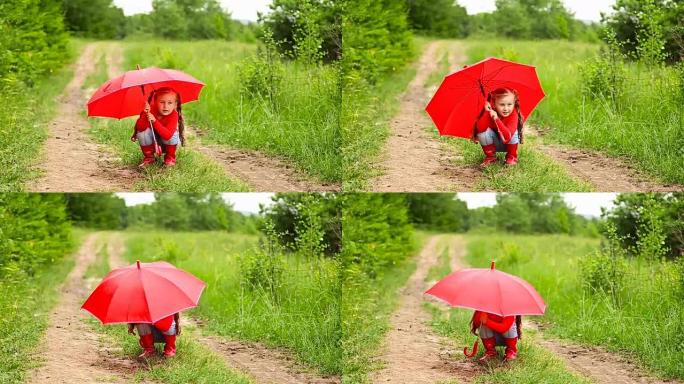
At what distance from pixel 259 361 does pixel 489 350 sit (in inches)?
103

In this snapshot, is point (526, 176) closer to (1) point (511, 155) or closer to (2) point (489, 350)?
(1) point (511, 155)

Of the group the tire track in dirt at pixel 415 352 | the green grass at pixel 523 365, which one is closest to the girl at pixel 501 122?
the green grass at pixel 523 365

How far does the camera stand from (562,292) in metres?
10.5

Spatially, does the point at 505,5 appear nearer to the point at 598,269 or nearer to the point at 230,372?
the point at 598,269

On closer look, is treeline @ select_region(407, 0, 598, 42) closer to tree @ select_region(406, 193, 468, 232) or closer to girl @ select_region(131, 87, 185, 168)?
tree @ select_region(406, 193, 468, 232)

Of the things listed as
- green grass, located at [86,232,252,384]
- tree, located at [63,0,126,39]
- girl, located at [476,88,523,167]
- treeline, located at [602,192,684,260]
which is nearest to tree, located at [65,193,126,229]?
tree, located at [63,0,126,39]

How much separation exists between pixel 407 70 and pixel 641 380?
210 inches

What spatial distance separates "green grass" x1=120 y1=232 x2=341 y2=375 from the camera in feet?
29.6

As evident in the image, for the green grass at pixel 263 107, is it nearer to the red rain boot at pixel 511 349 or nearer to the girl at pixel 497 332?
the girl at pixel 497 332

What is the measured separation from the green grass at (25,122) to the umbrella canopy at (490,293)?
4.73 meters

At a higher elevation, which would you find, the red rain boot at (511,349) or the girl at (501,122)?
the girl at (501,122)

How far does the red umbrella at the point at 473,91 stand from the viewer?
27.1ft

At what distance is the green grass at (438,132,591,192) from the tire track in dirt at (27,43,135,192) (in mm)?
3862

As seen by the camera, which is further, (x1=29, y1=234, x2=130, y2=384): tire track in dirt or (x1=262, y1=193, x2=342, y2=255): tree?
(x1=262, y1=193, x2=342, y2=255): tree
